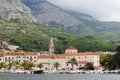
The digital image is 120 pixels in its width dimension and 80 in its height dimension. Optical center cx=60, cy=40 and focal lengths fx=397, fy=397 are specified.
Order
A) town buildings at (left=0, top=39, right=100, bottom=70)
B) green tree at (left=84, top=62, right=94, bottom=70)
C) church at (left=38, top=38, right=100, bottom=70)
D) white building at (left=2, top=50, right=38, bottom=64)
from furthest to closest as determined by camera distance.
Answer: white building at (left=2, top=50, right=38, bottom=64) < town buildings at (left=0, top=39, right=100, bottom=70) < church at (left=38, top=38, right=100, bottom=70) < green tree at (left=84, top=62, right=94, bottom=70)

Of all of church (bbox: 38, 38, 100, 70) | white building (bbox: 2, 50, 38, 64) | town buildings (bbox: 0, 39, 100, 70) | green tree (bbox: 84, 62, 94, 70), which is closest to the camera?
green tree (bbox: 84, 62, 94, 70)

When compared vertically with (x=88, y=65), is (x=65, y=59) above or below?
above

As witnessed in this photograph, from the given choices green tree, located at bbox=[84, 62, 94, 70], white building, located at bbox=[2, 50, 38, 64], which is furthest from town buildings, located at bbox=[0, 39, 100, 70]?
green tree, located at bbox=[84, 62, 94, 70]

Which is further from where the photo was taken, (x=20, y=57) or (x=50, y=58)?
(x=20, y=57)

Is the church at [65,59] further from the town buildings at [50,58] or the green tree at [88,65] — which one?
the green tree at [88,65]

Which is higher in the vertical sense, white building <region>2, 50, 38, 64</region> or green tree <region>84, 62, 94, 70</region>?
white building <region>2, 50, 38, 64</region>

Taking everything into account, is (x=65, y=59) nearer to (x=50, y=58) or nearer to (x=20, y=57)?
(x=50, y=58)

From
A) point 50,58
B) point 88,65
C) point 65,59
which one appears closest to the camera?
point 88,65

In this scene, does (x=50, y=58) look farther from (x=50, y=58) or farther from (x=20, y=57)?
(x=20, y=57)

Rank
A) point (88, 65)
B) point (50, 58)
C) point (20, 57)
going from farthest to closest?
point (20, 57), point (50, 58), point (88, 65)

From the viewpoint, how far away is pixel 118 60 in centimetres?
14938

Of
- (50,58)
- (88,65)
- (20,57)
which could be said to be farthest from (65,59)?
(20,57)

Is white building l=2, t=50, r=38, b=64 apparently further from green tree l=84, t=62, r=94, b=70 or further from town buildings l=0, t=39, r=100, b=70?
green tree l=84, t=62, r=94, b=70

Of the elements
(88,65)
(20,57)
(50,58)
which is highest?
(20,57)
